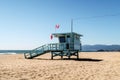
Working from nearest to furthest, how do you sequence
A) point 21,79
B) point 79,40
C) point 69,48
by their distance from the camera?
point 21,79 < point 69,48 < point 79,40

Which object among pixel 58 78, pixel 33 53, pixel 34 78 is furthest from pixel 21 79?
pixel 33 53

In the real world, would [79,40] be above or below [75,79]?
above

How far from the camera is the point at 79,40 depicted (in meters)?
31.5

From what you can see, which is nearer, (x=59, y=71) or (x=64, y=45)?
(x=59, y=71)

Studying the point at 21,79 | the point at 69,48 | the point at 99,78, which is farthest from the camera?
the point at 69,48

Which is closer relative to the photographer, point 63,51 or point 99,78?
point 99,78

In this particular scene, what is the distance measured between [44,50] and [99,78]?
54.9 ft

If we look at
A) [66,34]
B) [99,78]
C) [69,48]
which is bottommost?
[99,78]

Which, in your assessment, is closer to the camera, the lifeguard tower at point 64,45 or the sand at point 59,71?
the sand at point 59,71

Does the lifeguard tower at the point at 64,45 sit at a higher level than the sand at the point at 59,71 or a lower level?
higher

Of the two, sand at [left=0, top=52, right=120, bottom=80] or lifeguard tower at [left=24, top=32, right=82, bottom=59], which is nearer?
sand at [left=0, top=52, right=120, bottom=80]

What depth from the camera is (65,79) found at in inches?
481

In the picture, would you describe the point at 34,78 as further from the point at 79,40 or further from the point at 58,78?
the point at 79,40

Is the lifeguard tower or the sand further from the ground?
the lifeguard tower
